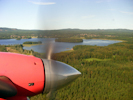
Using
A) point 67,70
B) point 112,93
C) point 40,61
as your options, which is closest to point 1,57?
point 40,61

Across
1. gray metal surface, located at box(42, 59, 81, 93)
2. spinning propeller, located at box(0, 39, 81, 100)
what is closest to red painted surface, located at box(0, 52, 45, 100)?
spinning propeller, located at box(0, 39, 81, 100)

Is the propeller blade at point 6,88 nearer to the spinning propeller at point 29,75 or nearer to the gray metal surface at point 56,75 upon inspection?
A: the spinning propeller at point 29,75

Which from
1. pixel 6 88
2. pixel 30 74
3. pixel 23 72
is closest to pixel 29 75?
pixel 30 74

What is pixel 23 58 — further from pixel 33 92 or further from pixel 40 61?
pixel 33 92

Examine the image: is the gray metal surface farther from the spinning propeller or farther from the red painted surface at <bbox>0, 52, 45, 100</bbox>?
the red painted surface at <bbox>0, 52, 45, 100</bbox>

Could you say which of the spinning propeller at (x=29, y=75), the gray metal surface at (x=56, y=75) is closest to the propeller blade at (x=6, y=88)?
the spinning propeller at (x=29, y=75)

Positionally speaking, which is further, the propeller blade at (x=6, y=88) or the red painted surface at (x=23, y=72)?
the red painted surface at (x=23, y=72)
